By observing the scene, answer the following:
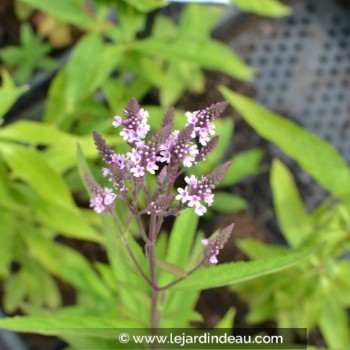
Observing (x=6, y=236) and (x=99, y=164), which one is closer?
(x=6, y=236)

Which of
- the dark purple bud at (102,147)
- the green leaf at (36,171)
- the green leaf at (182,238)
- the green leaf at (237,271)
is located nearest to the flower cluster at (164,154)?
the dark purple bud at (102,147)

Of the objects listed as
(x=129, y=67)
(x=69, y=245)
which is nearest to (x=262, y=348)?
(x=129, y=67)

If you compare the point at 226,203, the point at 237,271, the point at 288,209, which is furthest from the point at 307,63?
the point at 237,271

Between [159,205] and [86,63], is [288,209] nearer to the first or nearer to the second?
[86,63]

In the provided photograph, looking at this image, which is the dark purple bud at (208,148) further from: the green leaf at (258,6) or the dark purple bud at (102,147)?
the green leaf at (258,6)

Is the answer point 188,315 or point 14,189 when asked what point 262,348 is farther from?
point 14,189
